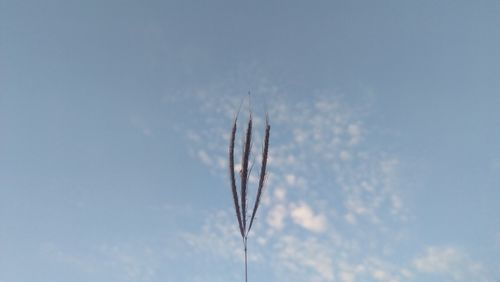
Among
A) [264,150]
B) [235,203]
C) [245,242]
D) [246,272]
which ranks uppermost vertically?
[264,150]

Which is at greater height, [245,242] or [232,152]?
[232,152]

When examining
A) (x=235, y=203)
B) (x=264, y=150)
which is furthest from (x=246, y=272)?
(x=264, y=150)

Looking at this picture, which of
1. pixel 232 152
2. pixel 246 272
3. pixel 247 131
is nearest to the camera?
pixel 246 272

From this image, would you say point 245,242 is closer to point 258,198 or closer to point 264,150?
point 258,198

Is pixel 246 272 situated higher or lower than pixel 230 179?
lower

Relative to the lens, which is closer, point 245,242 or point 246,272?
point 246,272

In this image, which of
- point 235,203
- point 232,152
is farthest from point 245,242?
point 232,152

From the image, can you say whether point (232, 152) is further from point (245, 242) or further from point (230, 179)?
point (245, 242)

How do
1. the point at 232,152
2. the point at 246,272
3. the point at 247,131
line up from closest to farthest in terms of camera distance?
the point at 246,272 → the point at 247,131 → the point at 232,152
